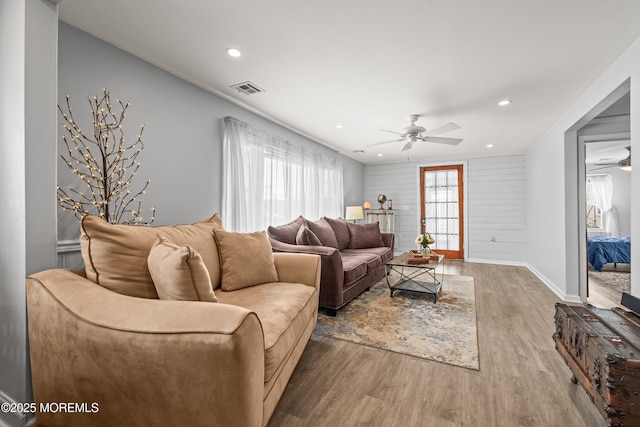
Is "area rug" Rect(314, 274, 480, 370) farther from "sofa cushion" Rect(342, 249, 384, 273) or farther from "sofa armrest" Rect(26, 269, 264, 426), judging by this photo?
"sofa armrest" Rect(26, 269, 264, 426)

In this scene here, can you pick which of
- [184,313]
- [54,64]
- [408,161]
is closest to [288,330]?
[184,313]

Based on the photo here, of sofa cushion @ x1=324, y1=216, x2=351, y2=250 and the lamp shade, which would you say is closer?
sofa cushion @ x1=324, y1=216, x2=351, y2=250

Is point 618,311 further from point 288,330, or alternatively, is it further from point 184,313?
point 184,313

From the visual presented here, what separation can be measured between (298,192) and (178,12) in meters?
2.98

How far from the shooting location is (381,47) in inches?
86.7

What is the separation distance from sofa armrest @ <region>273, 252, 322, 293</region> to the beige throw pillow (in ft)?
3.40

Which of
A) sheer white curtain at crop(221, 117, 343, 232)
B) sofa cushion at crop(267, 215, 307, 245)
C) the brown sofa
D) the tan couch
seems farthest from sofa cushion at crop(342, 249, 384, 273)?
the tan couch

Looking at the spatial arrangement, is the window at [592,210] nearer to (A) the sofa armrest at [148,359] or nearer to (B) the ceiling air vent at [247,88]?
(B) the ceiling air vent at [247,88]

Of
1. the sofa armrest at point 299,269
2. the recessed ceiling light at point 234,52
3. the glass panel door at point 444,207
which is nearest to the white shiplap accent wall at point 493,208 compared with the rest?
the glass panel door at point 444,207

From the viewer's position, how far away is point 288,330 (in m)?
1.61

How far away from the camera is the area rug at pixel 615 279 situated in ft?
13.8

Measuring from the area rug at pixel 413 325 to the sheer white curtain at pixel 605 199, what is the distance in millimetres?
6389

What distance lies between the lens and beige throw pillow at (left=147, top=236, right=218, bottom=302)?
1.34 metres

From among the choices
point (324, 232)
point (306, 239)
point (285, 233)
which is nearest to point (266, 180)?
point (285, 233)
